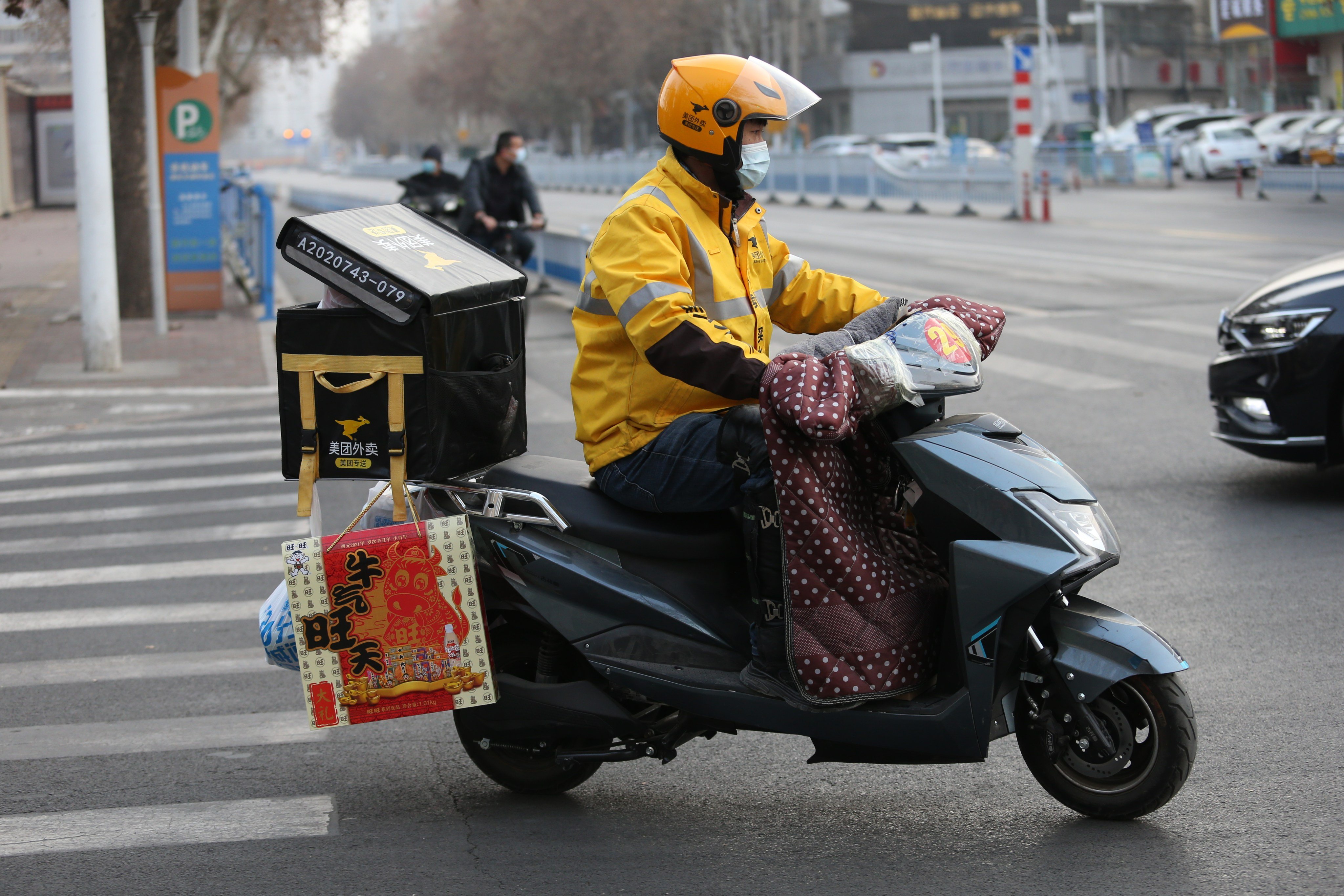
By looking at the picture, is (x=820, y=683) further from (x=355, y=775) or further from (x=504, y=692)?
(x=355, y=775)

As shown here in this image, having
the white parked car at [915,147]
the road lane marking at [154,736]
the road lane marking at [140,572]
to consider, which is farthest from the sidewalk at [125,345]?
the white parked car at [915,147]

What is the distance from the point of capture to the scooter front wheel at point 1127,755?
3.36 metres

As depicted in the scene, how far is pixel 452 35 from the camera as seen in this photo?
95.8 m

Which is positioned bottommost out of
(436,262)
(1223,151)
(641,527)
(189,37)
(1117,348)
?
(641,527)

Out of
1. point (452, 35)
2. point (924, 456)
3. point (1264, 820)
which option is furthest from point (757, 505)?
point (452, 35)

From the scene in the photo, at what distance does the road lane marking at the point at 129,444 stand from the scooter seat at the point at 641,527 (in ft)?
20.8

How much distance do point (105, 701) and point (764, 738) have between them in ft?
7.44

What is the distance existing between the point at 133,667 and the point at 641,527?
2556 millimetres

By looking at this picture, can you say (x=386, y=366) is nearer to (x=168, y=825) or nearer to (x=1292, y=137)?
(x=168, y=825)

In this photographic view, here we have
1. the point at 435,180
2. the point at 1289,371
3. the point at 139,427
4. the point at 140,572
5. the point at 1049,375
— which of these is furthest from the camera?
the point at 435,180

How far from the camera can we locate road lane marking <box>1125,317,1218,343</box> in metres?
12.4

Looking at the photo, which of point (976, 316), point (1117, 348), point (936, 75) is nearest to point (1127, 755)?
point (976, 316)

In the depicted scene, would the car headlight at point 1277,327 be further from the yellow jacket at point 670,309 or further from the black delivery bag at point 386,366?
the black delivery bag at point 386,366

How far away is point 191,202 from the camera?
1712 centimetres
